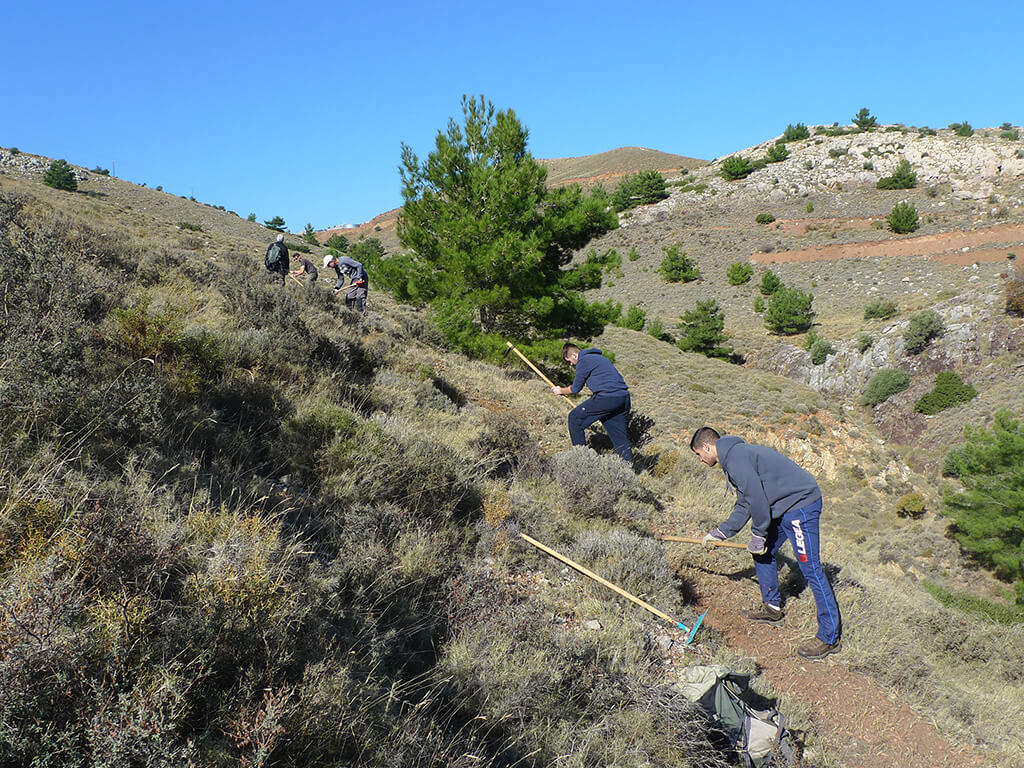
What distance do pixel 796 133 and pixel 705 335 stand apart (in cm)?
4961

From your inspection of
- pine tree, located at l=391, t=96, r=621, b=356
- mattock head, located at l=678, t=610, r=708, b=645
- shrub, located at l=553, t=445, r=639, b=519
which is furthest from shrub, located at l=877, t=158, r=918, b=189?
mattock head, located at l=678, t=610, r=708, b=645

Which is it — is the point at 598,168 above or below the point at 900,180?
above

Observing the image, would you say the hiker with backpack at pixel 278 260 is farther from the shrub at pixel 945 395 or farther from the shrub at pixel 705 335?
the shrub at pixel 945 395

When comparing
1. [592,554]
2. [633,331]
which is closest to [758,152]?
→ [633,331]

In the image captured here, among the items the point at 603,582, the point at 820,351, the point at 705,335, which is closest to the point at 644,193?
the point at 705,335

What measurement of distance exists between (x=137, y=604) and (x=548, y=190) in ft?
44.0

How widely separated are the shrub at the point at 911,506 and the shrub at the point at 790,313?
15.4 metres

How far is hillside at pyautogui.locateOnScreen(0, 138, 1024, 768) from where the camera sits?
186 cm

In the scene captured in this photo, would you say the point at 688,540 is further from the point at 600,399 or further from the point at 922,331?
the point at 922,331

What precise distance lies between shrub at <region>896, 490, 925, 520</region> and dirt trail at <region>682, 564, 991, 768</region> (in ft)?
58.5

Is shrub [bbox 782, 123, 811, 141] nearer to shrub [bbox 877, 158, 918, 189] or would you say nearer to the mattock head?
shrub [bbox 877, 158, 918, 189]

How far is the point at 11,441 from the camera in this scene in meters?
2.63

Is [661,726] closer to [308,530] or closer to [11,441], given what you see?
[308,530]

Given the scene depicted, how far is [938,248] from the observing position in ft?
122
